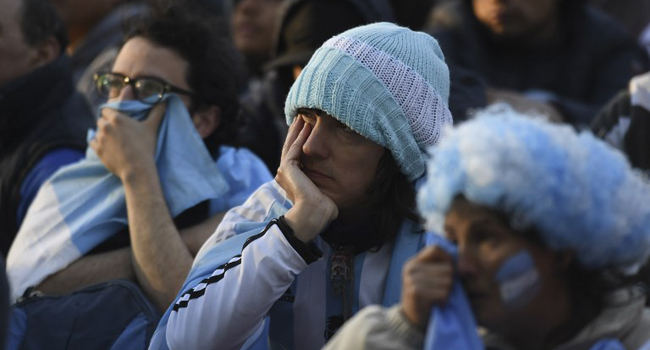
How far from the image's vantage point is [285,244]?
9.85 ft

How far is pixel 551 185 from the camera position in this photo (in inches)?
86.6

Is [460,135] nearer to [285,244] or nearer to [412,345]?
[412,345]

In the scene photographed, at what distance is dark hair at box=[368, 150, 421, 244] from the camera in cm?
325

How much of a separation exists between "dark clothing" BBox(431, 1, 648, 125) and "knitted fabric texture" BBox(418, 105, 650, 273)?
3.55 metres

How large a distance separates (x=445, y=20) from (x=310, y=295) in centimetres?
309

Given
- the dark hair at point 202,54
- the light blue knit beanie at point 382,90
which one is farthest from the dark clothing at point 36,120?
the light blue knit beanie at point 382,90

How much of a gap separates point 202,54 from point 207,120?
10.5 inches

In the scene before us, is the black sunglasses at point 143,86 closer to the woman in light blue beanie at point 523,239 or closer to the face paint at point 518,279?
the woman in light blue beanie at point 523,239

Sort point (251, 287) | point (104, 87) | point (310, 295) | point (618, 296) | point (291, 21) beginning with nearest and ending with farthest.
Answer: point (618, 296), point (251, 287), point (310, 295), point (104, 87), point (291, 21)

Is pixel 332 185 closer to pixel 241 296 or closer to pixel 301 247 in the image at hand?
pixel 301 247

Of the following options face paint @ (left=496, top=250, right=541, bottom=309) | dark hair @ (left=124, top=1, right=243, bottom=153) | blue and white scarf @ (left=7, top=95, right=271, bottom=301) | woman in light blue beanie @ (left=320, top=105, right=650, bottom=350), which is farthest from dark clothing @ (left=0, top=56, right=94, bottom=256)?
face paint @ (left=496, top=250, right=541, bottom=309)

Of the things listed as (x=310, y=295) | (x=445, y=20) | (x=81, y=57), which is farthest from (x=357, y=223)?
(x=81, y=57)

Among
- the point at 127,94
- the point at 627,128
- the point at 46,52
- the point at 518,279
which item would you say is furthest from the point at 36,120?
the point at 518,279

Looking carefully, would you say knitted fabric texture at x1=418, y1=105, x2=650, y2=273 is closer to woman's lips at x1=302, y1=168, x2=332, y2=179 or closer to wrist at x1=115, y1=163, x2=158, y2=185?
woman's lips at x1=302, y1=168, x2=332, y2=179
